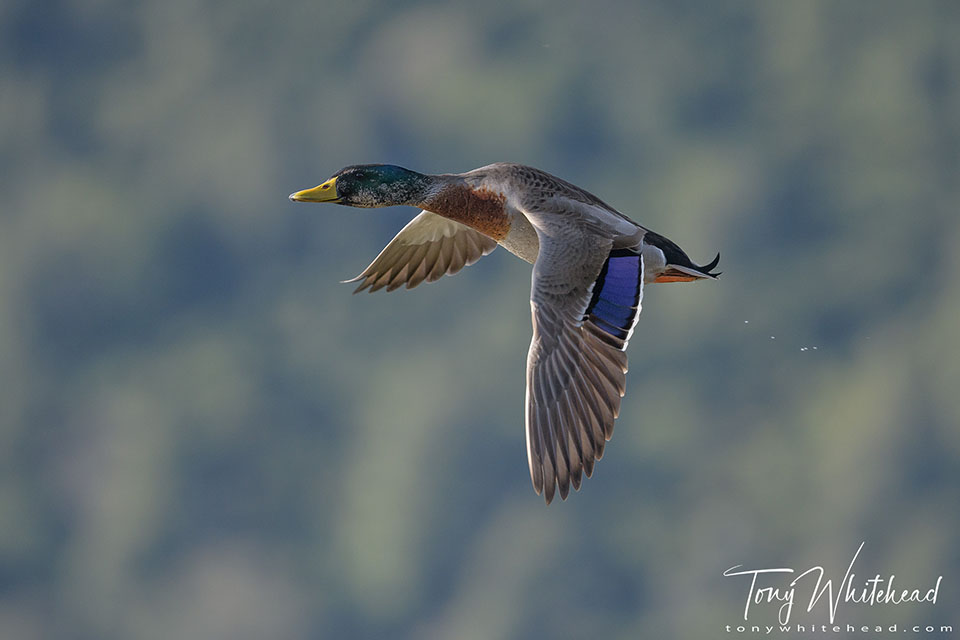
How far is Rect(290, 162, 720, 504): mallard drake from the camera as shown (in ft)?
15.6

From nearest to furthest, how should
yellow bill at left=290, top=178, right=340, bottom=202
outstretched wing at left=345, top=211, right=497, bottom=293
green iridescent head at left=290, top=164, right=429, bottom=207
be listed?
yellow bill at left=290, top=178, right=340, bottom=202
green iridescent head at left=290, top=164, right=429, bottom=207
outstretched wing at left=345, top=211, right=497, bottom=293

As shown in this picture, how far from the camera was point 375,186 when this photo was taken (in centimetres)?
555

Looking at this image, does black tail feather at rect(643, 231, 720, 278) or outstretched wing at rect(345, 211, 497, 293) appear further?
outstretched wing at rect(345, 211, 497, 293)

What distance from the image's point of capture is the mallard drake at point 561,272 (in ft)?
15.6

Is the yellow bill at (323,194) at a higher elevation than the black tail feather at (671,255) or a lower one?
higher

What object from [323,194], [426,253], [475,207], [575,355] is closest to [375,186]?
[323,194]

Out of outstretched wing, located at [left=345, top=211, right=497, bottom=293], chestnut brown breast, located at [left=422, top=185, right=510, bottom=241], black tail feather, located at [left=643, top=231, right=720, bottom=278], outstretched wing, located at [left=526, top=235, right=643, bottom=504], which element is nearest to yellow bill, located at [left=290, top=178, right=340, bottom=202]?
chestnut brown breast, located at [left=422, top=185, right=510, bottom=241]

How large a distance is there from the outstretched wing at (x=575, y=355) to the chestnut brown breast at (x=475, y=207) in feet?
1.37

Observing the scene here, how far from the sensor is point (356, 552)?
40.8 m

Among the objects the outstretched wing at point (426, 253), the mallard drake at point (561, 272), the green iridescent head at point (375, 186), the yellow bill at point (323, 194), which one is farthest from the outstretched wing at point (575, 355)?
the outstretched wing at point (426, 253)

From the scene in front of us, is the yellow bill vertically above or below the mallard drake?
above

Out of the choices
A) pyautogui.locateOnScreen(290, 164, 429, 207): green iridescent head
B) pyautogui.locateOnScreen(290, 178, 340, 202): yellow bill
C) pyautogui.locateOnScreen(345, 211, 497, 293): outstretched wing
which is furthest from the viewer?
pyautogui.locateOnScreen(345, 211, 497, 293): outstretched wing

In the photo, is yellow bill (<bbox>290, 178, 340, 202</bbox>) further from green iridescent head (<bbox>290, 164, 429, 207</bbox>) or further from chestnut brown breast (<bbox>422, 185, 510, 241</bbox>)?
chestnut brown breast (<bbox>422, 185, 510, 241</bbox>)

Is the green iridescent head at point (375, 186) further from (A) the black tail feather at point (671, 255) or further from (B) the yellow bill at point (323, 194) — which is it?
(A) the black tail feather at point (671, 255)
